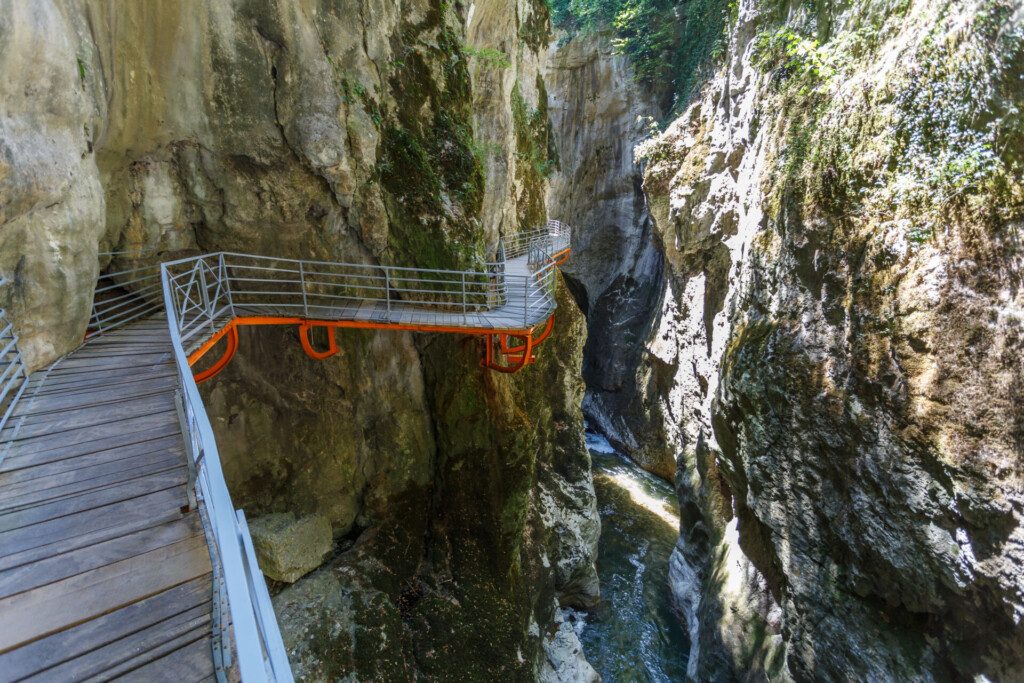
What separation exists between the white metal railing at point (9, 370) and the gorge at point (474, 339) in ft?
0.71

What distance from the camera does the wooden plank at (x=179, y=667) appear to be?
1.65 metres

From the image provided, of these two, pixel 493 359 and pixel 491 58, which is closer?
pixel 493 359

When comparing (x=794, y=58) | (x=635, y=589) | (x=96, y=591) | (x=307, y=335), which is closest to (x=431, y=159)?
(x=307, y=335)

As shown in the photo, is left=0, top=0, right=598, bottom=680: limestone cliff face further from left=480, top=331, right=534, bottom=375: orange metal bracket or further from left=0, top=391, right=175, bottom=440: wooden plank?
left=0, top=391, right=175, bottom=440: wooden plank

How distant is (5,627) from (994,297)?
31.5 ft

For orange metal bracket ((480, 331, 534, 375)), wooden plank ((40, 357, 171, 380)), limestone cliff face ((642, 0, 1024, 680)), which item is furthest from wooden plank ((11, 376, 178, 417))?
limestone cliff face ((642, 0, 1024, 680))

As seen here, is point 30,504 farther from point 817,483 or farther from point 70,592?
point 817,483

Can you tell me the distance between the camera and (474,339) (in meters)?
8.88

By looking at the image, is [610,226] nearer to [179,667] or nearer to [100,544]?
[100,544]

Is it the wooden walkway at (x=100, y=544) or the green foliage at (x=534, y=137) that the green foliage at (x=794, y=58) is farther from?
the wooden walkway at (x=100, y=544)

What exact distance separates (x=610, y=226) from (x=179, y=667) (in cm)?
2537

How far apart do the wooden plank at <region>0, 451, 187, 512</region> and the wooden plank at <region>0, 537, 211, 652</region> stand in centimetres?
79

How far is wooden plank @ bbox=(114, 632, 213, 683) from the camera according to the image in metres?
1.65

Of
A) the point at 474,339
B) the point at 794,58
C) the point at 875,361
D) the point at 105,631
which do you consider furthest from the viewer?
the point at 794,58
